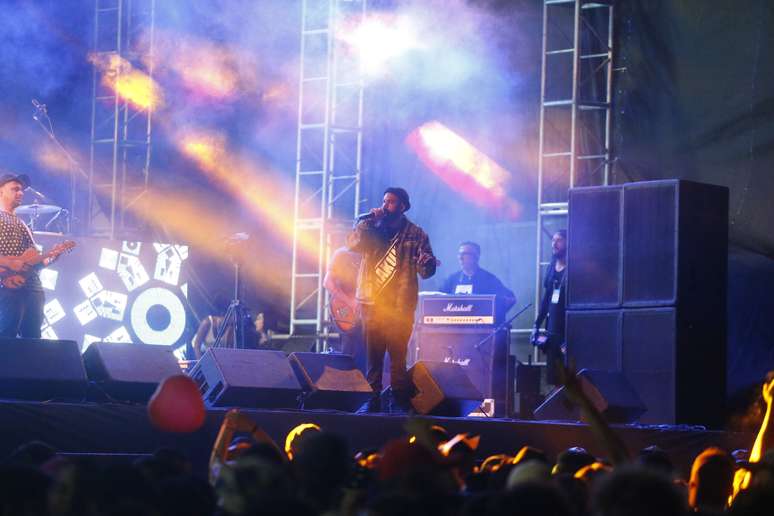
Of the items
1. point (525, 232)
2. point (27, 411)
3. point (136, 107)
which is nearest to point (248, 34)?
point (136, 107)

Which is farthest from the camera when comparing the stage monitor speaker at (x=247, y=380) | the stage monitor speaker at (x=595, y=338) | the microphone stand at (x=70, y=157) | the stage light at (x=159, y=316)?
the microphone stand at (x=70, y=157)

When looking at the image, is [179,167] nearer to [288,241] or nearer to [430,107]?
[288,241]

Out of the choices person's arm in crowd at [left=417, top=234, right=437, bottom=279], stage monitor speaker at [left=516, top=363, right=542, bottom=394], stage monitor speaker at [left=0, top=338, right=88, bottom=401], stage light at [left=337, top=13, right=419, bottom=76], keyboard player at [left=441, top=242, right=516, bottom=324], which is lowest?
stage monitor speaker at [left=516, top=363, right=542, bottom=394]

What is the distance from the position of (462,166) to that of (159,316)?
14.3 feet

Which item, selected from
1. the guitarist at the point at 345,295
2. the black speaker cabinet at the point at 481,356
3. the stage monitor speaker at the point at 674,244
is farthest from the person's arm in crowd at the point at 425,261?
the black speaker cabinet at the point at 481,356

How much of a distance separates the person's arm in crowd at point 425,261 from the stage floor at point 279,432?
55.5 inches

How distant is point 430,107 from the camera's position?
16.0m

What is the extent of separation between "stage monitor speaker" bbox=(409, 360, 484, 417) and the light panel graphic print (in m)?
5.79

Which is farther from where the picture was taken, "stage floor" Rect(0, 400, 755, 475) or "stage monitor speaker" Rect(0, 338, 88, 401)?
"stage monitor speaker" Rect(0, 338, 88, 401)

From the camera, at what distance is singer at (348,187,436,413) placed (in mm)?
10352

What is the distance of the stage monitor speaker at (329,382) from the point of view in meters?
9.96

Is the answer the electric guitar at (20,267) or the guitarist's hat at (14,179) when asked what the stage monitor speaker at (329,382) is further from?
the guitarist's hat at (14,179)

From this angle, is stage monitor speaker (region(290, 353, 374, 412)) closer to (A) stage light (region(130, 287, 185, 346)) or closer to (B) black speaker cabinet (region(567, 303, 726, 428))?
(B) black speaker cabinet (region(567, 303, 726, 428))

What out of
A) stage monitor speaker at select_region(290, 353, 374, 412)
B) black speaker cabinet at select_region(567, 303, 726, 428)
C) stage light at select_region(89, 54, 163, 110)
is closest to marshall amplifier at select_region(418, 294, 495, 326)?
black speaker cabinet at select_region(567, 303, 726, 428)
